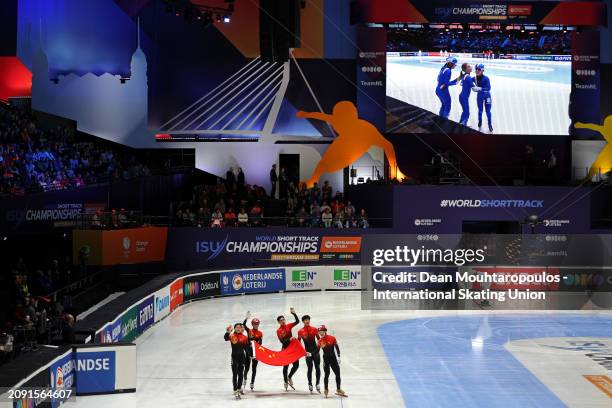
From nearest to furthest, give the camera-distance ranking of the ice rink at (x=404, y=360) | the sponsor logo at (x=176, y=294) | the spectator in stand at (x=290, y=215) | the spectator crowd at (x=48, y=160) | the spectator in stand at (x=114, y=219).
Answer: the ice rink at (x=404, y=360) < the sponsor logo at (x=176, y=294) < the spectator crowd at (x=48, y=160) < the spectator in stand at (x=114, y=219) < the spectator in stand at (x=290, y=215)

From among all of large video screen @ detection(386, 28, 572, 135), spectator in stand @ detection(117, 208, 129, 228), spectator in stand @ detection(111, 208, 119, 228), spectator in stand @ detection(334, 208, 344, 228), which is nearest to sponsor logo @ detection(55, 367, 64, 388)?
spectator in stand @ detection(111, 208, 119, 228)

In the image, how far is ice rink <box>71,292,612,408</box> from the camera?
16.6 m

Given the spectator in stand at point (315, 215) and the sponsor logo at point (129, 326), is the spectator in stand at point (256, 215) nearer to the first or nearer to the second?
the spectator in stand at point (315, 215)

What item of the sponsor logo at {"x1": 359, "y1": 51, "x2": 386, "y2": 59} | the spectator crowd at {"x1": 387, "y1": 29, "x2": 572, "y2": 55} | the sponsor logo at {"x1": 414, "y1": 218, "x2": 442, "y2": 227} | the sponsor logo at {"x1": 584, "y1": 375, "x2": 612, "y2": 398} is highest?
the spectator crowd at {"x1": 387, "y1": 29, "x2": 572, "y2": 55}

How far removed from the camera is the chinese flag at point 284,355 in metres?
17.2

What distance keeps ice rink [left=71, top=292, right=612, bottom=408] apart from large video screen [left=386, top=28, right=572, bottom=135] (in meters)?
10.7

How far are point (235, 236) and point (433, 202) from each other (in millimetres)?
7561

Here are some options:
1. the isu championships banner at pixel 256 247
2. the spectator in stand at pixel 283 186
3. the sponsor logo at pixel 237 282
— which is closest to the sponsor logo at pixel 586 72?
the isu championships banner at pixel 256 247

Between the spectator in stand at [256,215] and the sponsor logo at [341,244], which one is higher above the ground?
the spectator in stand at [256,215]

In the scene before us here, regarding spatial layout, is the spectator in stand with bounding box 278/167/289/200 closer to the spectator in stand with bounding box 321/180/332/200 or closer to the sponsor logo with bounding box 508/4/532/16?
the spectator in stand with bounding box 321/180/332/200

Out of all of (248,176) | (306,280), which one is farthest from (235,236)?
(248,176)

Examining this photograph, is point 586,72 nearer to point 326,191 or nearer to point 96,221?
point 326,191

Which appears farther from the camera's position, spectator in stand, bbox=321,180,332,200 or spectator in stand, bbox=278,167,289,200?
spectator in stand, bbox=278,167,289,200

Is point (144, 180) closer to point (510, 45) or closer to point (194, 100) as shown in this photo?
point (194, 100)
